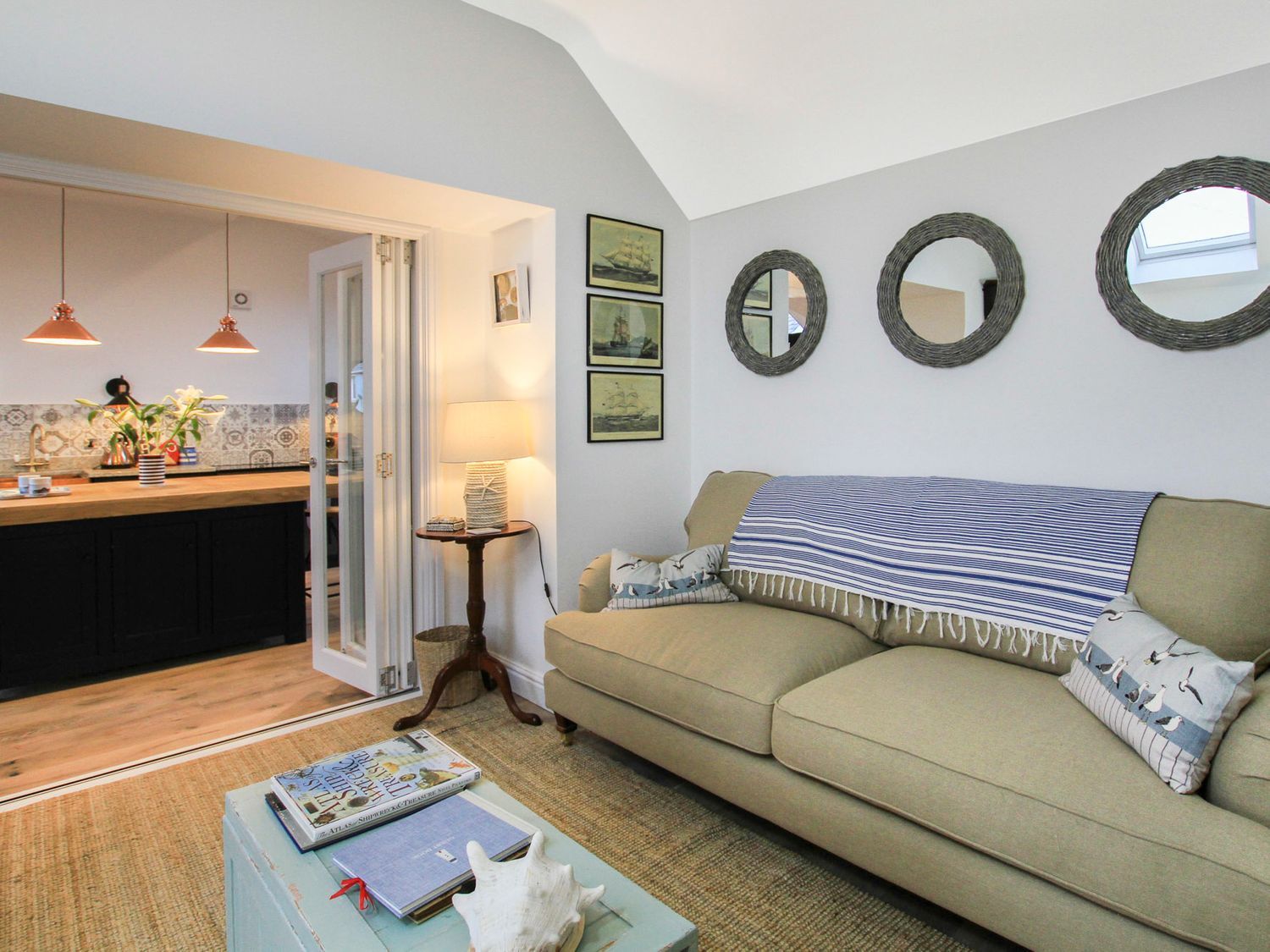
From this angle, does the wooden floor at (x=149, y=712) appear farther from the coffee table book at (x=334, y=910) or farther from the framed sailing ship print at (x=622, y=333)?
the framed sailing ship print at (x=622, y=333)

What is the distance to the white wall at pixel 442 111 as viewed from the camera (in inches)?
84.4

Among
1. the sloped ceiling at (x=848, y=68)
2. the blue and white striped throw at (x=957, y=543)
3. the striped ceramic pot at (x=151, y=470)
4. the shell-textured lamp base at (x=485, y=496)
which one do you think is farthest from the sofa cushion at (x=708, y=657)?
the striped ceramic pot at (x=151, y=470)

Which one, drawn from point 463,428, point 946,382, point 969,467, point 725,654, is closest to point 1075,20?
point 946,382

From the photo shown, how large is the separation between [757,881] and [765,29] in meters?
2.73

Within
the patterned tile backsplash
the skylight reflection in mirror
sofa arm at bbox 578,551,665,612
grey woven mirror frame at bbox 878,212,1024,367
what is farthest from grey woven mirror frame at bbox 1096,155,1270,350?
the patterned tile backsplash

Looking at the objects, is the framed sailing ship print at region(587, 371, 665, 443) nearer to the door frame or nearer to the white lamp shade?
the white lamp shade

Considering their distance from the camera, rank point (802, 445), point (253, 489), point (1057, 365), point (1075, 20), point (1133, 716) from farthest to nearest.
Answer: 1. point (253, 489)
2. point (802, 445)
3. point (1057, 365)
4. point (1075, 20)
5. point (1133, 716)

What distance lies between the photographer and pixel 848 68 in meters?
2.68

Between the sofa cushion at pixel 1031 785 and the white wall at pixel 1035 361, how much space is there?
844 millimetres

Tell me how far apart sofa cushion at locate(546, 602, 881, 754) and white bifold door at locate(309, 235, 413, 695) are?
0.98 m

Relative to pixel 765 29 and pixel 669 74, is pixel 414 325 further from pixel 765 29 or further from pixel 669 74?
pixel 765 29

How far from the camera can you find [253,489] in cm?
402

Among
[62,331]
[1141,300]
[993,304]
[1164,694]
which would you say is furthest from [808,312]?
[62,331]

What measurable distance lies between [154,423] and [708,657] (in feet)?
14.2
